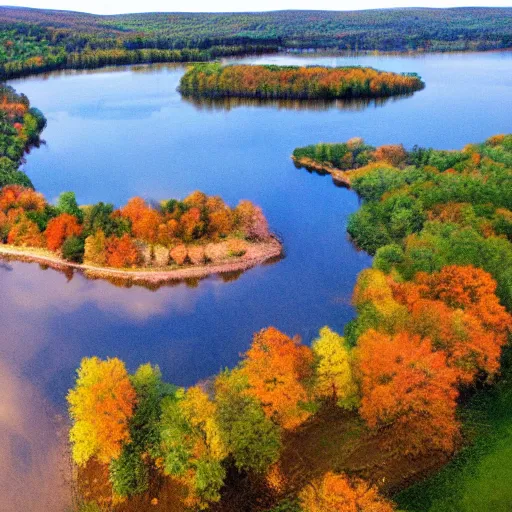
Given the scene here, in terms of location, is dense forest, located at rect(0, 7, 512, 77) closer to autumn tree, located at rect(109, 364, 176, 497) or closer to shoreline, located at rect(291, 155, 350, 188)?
shoreline, located at rect(291, 155, 350, 188)

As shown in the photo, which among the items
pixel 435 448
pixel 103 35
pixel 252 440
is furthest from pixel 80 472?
pixel 103 35

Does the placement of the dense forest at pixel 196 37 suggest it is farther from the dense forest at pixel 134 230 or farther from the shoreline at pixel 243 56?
the dense forest at pixel 134 230

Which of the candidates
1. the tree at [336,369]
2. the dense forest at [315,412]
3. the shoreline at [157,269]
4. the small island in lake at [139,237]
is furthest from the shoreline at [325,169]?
the tree at [336,369]

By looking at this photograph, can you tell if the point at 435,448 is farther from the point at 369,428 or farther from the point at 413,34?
the point at 413,34

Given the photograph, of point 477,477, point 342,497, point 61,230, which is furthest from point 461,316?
point 61,230

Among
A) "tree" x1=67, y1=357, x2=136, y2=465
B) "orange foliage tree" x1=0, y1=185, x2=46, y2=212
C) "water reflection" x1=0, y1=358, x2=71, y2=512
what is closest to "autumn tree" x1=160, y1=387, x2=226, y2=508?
"tree" x1=67, y1=357, x2=136, y2=465

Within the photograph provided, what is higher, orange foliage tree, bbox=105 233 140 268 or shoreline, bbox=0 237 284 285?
orange foliage tree, bbox=105 233 140 268
